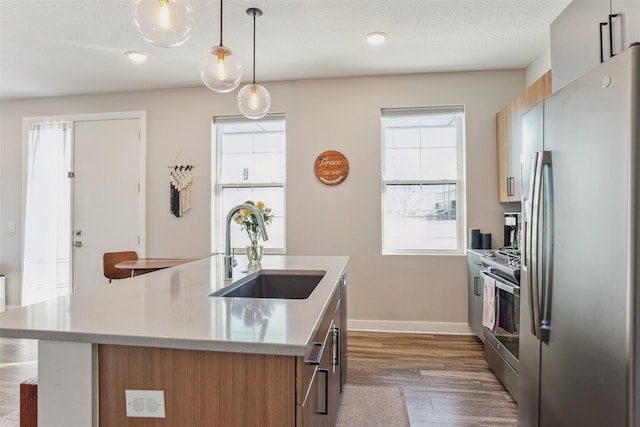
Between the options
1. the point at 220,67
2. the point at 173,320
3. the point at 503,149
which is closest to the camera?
the point at 173,320

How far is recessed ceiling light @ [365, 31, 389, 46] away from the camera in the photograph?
3072 mm

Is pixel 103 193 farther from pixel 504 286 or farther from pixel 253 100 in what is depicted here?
pixel 504 286

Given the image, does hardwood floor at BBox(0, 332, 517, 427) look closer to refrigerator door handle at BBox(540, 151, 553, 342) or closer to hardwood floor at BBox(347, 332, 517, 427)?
hardwood floor at BBox(347, 332, 517, 427)

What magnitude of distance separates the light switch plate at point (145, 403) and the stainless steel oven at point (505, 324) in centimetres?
207

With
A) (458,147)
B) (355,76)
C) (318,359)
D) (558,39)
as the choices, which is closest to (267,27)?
(355,76)

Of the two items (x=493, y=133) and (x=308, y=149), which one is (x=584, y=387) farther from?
(x=308, y=149)

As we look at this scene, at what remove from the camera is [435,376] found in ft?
9.37

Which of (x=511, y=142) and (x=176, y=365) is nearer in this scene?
(x=176, y=365)

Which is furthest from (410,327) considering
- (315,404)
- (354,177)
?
(315,404)

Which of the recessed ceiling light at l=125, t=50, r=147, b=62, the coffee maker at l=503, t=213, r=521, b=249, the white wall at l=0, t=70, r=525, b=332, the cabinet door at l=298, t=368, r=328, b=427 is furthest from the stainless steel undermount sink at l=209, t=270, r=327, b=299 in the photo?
the recessed ceiling light at l=125, t=50, r=147, b=62

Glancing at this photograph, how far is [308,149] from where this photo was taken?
410 centimetres

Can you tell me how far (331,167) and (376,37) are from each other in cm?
Answer: 139

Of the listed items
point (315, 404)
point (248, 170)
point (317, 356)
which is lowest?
point (315, 404)

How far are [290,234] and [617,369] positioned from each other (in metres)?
3.21
